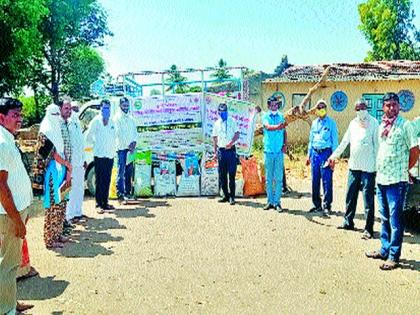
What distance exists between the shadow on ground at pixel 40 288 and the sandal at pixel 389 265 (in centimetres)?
341

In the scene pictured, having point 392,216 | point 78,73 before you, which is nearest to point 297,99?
point 392,216

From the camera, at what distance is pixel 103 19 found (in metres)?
32.8

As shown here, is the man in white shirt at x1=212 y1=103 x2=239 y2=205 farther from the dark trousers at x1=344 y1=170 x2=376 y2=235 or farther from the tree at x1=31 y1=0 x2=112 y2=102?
the tree at x1=31 y1=0 x2=112 y2=102

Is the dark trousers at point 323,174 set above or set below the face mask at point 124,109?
below

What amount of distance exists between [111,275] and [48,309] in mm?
1053

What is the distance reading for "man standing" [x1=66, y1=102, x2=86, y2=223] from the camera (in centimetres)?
786

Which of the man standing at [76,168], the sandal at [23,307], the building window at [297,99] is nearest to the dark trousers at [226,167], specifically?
the man standing at [76,168]

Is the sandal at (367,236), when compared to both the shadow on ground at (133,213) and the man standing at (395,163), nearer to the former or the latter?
the man standing at (395,163)

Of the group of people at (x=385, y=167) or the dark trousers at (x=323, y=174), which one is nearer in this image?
the group of people at (x=385, y=167)

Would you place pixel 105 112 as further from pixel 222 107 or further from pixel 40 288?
pixel 40 288

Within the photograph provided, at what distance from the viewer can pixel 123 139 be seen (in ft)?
32.8

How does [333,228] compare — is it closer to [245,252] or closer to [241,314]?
[245,252]

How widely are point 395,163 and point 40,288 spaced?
397cm

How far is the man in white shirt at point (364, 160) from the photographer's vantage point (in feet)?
23.3
